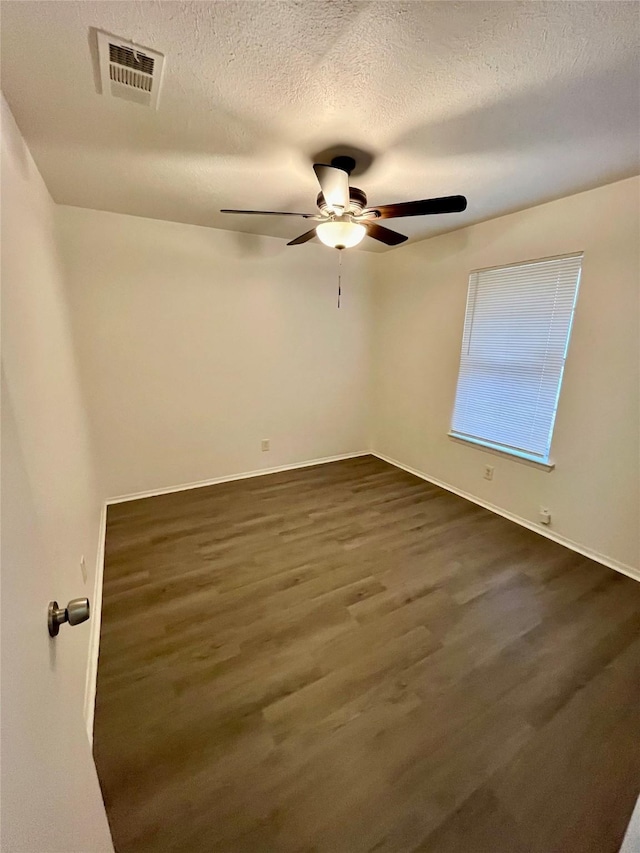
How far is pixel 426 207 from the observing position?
1804 mm

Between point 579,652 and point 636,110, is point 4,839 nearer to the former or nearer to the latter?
point 579,652

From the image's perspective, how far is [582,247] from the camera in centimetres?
240

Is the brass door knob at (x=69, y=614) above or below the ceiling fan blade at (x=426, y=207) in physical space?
below

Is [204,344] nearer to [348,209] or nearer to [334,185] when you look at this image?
[348,209]

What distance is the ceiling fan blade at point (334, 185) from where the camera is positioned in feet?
5.20

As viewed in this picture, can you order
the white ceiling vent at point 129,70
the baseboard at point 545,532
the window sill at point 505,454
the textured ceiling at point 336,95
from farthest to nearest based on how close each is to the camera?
the window sill at point 505,454
the baseboard at point 545,532
the white ceiling vent at point 129,70
the textured ceiling at point 336,95

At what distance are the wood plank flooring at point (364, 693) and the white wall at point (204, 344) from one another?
0.99m

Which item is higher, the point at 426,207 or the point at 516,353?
the point at 426,207

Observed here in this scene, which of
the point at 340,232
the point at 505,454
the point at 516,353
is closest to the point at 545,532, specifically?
the point at 505,454

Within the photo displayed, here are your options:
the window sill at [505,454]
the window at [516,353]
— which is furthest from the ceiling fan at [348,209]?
the window sill at [505,454]

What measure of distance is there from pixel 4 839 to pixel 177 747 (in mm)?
1208

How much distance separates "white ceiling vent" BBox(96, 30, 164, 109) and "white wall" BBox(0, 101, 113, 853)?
468mm

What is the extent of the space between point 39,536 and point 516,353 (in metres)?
3.15

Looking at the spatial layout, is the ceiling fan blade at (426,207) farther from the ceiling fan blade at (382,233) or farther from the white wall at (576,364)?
the white wall at (576,364)
